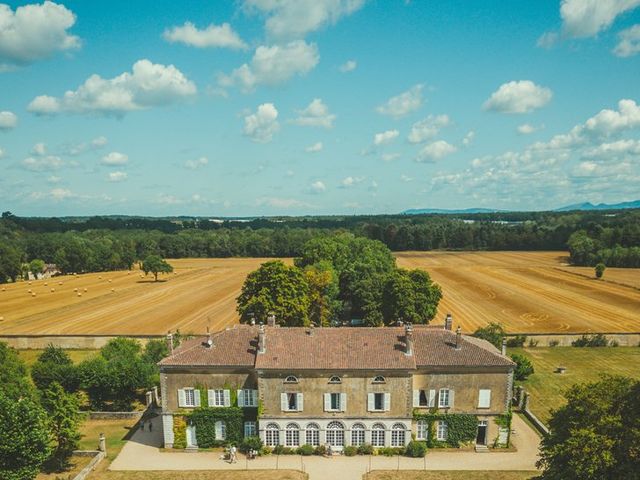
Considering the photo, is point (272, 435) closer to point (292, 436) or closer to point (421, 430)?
point (292, 436)

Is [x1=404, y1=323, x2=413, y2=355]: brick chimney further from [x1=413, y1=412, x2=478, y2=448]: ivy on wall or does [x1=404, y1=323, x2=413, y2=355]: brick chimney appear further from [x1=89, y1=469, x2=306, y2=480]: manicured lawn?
[x1=89, y1=469, x2=306, y2=480]: manicured lawn

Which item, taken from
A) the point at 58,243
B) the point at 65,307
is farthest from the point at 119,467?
the point at 58,243

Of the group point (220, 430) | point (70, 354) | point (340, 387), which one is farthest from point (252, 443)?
point (70, 354)

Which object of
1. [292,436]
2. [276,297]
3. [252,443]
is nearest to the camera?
[252,443]

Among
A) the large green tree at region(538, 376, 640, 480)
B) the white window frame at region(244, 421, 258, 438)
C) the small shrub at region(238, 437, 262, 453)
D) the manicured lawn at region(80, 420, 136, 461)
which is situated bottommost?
the manicured lawn at region(80, 420, 136, 461)

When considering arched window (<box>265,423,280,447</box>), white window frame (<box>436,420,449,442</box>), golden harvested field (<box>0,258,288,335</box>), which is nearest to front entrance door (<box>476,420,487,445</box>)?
white window frame (<box>436,420,449,442</box>)
